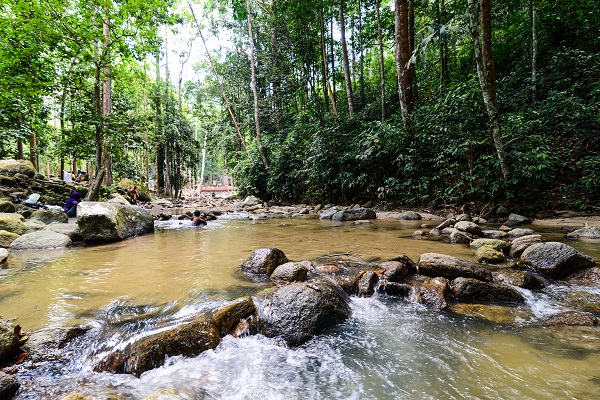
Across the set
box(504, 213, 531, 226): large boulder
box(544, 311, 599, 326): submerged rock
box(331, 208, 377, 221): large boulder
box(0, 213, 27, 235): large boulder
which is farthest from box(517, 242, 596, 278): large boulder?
box(0, 213, 27, 235): large boulder

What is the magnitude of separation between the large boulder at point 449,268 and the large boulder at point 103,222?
683 cm

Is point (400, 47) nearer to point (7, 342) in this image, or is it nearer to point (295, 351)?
point (295, 351)

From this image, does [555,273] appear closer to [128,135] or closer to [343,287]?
[343,287]

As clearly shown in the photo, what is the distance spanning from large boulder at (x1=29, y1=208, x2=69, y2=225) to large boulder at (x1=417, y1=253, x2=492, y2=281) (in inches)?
385

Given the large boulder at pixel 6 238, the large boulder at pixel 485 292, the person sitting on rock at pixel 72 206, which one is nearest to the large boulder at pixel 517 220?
the large boulder at pixel 485 292

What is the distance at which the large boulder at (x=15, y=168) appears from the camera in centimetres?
1247

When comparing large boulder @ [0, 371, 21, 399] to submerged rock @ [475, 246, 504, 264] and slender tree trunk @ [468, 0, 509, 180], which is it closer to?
submerged rock @ [475, 246, 504, 264]

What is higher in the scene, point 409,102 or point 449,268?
point 409,102

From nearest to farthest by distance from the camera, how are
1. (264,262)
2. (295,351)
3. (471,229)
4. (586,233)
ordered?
(295,351) → (264,262) → (586,233) → (471,229)

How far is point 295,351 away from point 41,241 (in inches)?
256

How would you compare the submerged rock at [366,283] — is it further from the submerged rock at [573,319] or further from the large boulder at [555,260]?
the large boulder at [555,260]

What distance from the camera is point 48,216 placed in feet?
27.0

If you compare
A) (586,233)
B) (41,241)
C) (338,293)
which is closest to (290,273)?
(338,293)

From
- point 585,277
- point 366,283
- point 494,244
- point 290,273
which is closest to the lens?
point 585,277
